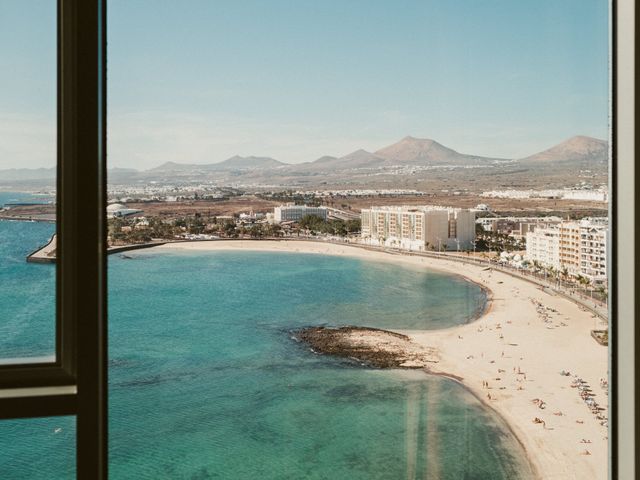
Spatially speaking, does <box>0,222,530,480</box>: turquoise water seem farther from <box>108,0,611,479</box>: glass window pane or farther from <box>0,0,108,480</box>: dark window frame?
<box>0,0,108,480</box>: dark window frame

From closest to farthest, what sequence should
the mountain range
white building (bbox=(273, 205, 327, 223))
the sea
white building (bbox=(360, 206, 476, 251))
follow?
the mountain range < white building (bbox=(360, 206, 476, 251)) < white building (bbox=(273, 205, 327, 223)) < the sea

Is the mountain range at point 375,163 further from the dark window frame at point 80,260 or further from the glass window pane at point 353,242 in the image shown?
the dark window frame at point 80,260

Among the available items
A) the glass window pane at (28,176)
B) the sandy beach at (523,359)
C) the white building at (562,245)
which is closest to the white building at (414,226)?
the sandy beach at (523,359)

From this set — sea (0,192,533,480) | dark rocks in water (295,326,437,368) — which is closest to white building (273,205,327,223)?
sea (0,192,533,480)

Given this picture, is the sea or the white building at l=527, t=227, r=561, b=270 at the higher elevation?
the white building at l=527, t=227, r=561, b=270

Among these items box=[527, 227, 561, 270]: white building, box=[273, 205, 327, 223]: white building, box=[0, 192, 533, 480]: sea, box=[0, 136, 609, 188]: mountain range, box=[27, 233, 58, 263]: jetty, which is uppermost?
box=[0, 136, 609, 188]: mountain range

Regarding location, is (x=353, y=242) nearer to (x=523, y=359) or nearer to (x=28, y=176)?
Result: (x=523, y=359)

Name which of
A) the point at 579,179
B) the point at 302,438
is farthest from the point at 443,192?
the point at 302,438
